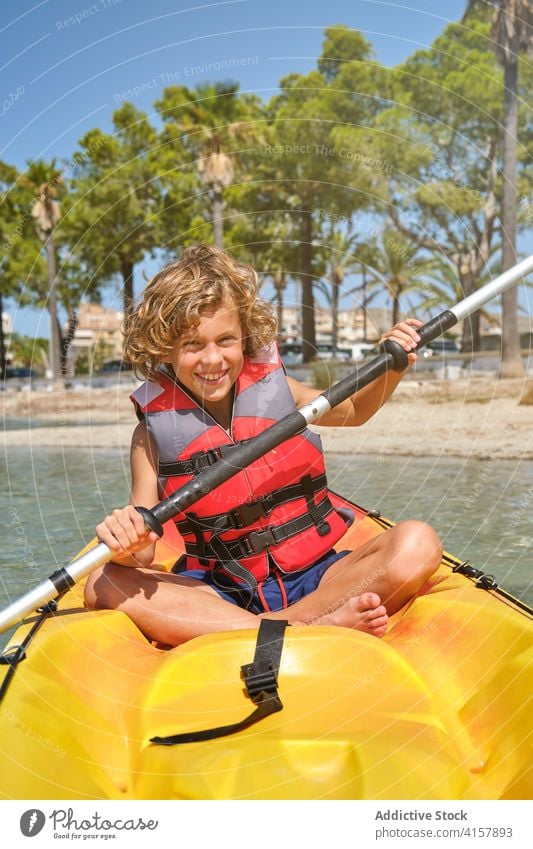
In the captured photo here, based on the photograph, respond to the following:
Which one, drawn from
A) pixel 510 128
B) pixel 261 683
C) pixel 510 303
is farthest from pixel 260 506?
pixel 510 128

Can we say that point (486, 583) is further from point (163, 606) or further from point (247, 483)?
point (163, 606)

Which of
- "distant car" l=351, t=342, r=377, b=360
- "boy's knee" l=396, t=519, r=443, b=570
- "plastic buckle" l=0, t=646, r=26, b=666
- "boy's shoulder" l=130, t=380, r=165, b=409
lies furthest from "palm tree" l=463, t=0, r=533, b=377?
"plastic buckle" l=0, t=646, r=26, b=666

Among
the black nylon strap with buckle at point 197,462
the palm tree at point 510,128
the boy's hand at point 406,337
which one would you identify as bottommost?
the black nylon strap with buckle at point 197,462

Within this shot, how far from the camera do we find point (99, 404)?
1258 centimetres

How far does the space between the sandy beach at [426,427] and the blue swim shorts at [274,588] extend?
4018mm

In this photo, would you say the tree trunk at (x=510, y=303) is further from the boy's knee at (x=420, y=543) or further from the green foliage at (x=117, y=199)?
the boy's knee at (x=420, y=543)

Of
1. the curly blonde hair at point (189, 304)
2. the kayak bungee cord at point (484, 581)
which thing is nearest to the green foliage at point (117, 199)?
the curly blonde hair at point (189, 304)

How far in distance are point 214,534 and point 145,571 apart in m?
0.21

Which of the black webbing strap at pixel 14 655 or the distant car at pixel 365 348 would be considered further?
the distant car at pixel 365 348

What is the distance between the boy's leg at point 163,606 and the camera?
206 centimetres

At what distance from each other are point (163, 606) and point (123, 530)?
0.70 feet

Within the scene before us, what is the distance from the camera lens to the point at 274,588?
7.41ft

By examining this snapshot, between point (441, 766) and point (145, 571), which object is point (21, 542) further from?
point (441, 766)

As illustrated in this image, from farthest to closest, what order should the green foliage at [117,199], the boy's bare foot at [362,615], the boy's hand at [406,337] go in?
the green foliage at [117,199] < the boy's hand at [406,337] < the boy's bare foot at [362,615]
